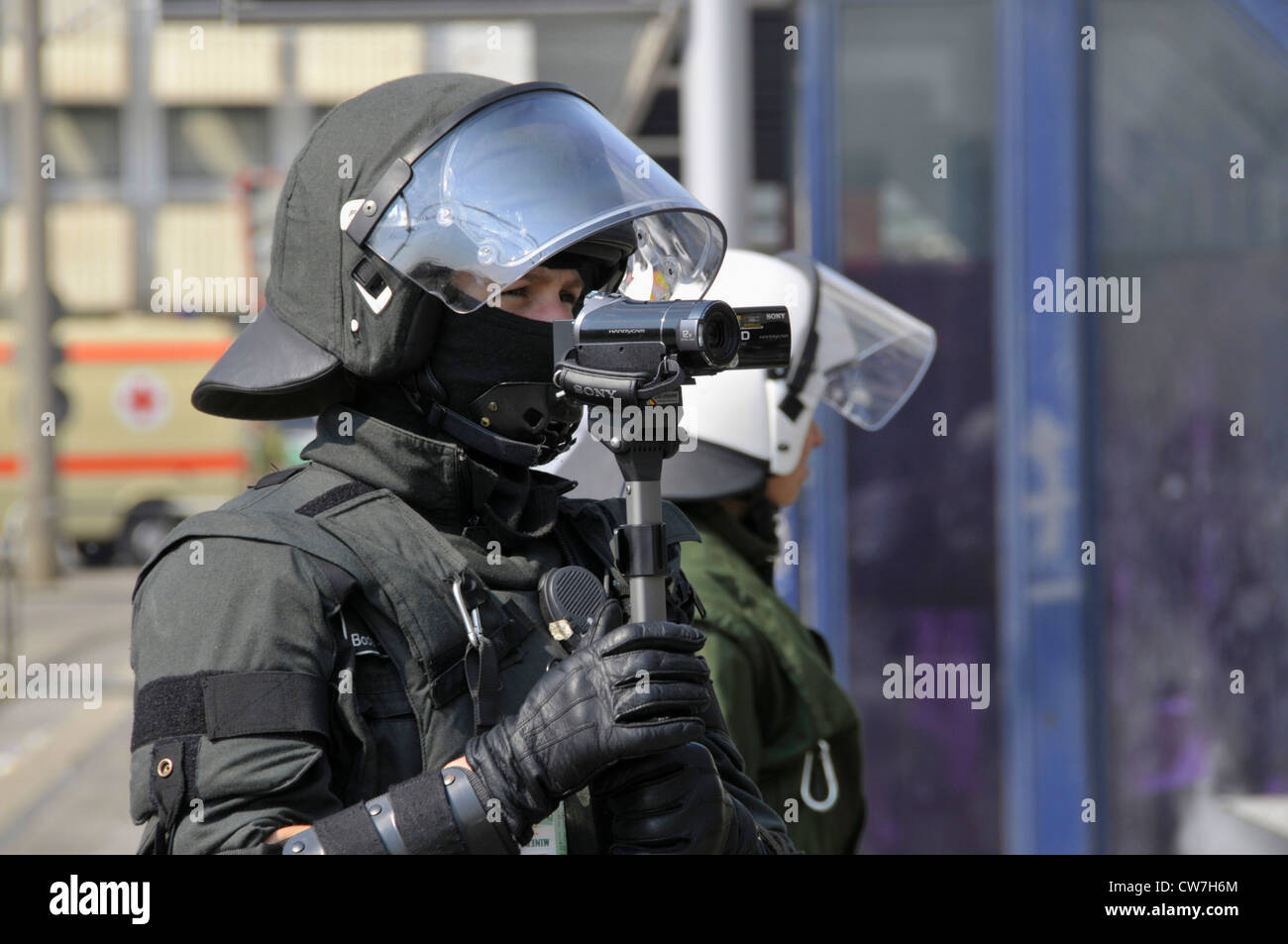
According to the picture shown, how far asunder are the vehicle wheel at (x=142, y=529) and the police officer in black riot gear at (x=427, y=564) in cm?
1466

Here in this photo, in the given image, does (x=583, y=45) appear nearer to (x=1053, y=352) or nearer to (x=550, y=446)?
(x=1053, y=352)

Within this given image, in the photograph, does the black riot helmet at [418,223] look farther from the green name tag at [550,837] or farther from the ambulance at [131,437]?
the ambulance at [131,437]

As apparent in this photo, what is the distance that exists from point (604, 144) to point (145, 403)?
14.5 m

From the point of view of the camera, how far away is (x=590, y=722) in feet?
4.29

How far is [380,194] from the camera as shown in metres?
1.55

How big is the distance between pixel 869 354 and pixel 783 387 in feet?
1.01

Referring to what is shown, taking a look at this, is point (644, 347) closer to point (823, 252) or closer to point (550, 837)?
point (550, 837)

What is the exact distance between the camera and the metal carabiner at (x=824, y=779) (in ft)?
8.35

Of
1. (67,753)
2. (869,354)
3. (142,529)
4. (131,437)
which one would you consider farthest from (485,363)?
(142,529)

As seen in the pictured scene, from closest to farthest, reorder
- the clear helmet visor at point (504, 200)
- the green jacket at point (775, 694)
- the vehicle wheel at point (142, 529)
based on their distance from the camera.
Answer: the clear helmet visor at point (504, 200) < the green jacket at point (775, 694) < the vehicle wheel at point (142, 529)

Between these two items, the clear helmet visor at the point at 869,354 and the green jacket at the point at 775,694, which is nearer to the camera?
the green jacket at the point at 775,694

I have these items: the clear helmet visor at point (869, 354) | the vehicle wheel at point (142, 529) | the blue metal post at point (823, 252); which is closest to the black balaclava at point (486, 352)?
the clear helmet visor at point (869, 354)

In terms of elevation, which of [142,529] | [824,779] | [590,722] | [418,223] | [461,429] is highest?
[418,223]

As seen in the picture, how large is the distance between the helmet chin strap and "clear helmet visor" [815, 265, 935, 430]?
1418 millimetres
